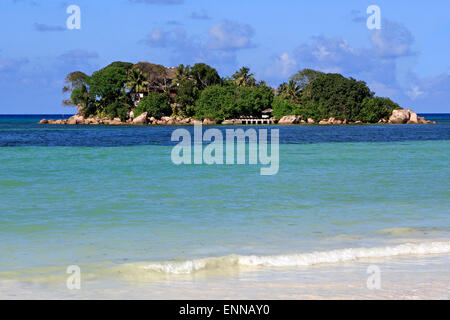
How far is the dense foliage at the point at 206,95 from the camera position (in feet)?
374

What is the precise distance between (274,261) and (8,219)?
6.52 metres

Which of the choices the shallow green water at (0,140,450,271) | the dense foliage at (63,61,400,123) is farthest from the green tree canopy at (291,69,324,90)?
the shallow green water at (0,140,450,271)

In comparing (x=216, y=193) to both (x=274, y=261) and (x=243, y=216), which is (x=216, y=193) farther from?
(x=274, y=261)

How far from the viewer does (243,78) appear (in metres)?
123

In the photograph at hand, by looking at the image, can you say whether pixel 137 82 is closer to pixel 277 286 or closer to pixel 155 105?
pixel 155 105

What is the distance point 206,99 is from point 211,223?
101 metres

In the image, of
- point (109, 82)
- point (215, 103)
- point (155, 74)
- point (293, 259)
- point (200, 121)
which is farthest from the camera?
point (155, 74)

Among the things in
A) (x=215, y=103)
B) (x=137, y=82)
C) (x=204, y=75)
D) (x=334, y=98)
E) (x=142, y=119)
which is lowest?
(x=142, y=119)

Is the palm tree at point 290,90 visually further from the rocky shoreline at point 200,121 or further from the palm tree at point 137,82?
the palm tree at point 137,82

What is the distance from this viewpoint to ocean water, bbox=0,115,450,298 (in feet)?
28.5

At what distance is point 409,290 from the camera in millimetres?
7145

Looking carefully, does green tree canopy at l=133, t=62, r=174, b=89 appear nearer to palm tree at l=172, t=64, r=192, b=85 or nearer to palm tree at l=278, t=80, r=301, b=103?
palm tree at l=172, t=64, r=192, b=85

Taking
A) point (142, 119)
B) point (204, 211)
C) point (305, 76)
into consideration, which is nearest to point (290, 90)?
point (305, 76)

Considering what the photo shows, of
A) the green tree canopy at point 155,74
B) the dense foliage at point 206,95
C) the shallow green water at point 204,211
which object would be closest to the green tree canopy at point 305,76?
the dense foliage at point 206,95
